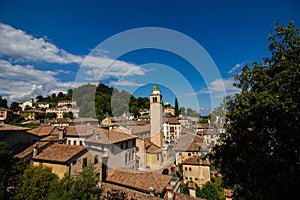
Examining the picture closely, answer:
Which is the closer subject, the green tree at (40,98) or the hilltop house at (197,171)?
the hilltop house at (197,171)

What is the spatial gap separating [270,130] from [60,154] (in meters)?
15.3

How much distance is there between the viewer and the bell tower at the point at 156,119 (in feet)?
102

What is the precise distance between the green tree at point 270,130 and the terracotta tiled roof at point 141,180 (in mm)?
6436

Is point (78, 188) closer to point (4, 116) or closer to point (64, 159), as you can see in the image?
point (64, 159)

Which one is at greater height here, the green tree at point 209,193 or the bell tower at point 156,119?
the bell tower at point 156,119

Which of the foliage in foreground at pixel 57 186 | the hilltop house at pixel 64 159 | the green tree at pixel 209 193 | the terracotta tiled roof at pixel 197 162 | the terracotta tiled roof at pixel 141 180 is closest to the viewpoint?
the foliage in foreground at pixel 57 186

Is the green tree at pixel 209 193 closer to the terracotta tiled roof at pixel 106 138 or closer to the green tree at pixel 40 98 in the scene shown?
the terracotta tiled roof at pixel 106 138

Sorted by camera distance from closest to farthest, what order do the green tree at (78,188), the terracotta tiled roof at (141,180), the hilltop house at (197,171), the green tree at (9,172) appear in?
1. the green tree at (78,188)
2. the green tree at (9,172)
3. the terracotta tiled roof at (141,180)
4. the hilltop house at (197,171)

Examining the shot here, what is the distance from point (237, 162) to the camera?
7.98 metres

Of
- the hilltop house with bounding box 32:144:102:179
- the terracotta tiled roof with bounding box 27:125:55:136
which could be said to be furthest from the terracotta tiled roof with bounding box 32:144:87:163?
the terracotta tiled roof with bounding box 27:125:55:136

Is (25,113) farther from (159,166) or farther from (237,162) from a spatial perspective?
(237,162)

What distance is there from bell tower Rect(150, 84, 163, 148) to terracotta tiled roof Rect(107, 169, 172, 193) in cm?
1586

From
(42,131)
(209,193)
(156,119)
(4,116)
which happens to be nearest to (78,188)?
(209,193)

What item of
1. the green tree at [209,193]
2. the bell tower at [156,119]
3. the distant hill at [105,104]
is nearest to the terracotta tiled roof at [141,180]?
the green tree at [209,193]
